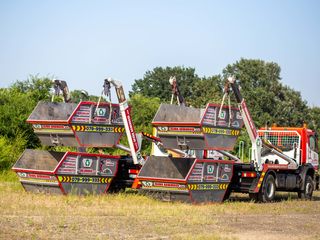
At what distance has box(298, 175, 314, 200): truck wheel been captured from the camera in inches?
987

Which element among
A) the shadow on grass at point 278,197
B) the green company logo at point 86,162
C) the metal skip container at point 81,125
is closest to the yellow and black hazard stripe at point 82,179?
the green company logo at point 86,162

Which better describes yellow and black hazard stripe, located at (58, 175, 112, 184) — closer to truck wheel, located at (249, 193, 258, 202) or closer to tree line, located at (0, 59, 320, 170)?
truck wheel, located at (249, 193, 258, 202)

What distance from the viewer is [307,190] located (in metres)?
25.3

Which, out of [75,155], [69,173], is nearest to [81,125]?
[75,155]

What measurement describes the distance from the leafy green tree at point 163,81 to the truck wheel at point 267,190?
54.4m

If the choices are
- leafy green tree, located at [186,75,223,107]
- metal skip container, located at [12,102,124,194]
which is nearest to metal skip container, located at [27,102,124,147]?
metal skip container, located at [12,102,124,194]

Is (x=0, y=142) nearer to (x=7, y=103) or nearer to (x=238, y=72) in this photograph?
(x=7, y=103)

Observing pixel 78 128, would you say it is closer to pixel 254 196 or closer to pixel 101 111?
pixel 101 111

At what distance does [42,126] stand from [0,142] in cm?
888

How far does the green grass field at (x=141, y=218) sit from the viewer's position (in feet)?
45.2

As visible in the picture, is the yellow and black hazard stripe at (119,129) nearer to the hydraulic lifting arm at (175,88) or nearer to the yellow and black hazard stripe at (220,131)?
the hydraulic lifting arm at (175,88)

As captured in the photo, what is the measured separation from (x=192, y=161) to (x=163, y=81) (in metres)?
59.0

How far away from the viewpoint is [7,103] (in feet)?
109

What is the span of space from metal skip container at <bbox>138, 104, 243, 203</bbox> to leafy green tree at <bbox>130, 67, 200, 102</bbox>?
5573 cm
